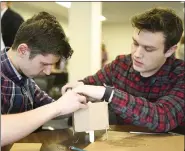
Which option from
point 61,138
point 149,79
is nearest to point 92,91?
point 61,138

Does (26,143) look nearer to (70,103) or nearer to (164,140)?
(70,103)

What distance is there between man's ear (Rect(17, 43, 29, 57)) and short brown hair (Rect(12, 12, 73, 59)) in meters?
0.01

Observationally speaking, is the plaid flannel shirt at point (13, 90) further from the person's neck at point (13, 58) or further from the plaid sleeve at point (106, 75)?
the plaid sleeve at point (106, 75)

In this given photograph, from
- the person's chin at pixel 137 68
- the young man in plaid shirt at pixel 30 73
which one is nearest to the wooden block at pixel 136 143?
the young man in plaid shirt at pixel 30 73

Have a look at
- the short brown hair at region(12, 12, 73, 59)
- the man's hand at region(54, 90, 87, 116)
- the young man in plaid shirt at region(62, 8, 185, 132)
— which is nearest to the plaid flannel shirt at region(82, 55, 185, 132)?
the young man in plaid shirt at region(62, 8, 185, 132)

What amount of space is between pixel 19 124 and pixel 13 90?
324mm

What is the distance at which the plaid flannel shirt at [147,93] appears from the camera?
1.05 metres

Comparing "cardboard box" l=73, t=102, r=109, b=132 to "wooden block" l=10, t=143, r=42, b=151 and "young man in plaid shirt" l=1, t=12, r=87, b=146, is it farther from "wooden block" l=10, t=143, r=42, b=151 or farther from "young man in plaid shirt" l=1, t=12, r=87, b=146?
"wooden block" l=10, t=143, r=42, b=151

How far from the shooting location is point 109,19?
128 centimetres

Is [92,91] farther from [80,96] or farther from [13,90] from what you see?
[13,90]

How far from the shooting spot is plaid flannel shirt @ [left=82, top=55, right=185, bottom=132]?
1048mm

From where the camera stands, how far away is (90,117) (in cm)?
96

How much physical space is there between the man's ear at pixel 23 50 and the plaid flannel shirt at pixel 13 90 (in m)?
0.07

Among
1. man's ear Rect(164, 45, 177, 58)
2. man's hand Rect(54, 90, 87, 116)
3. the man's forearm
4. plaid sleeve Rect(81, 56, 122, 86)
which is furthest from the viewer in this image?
plaid sleeve Rect(81, 56, 122, 86)
